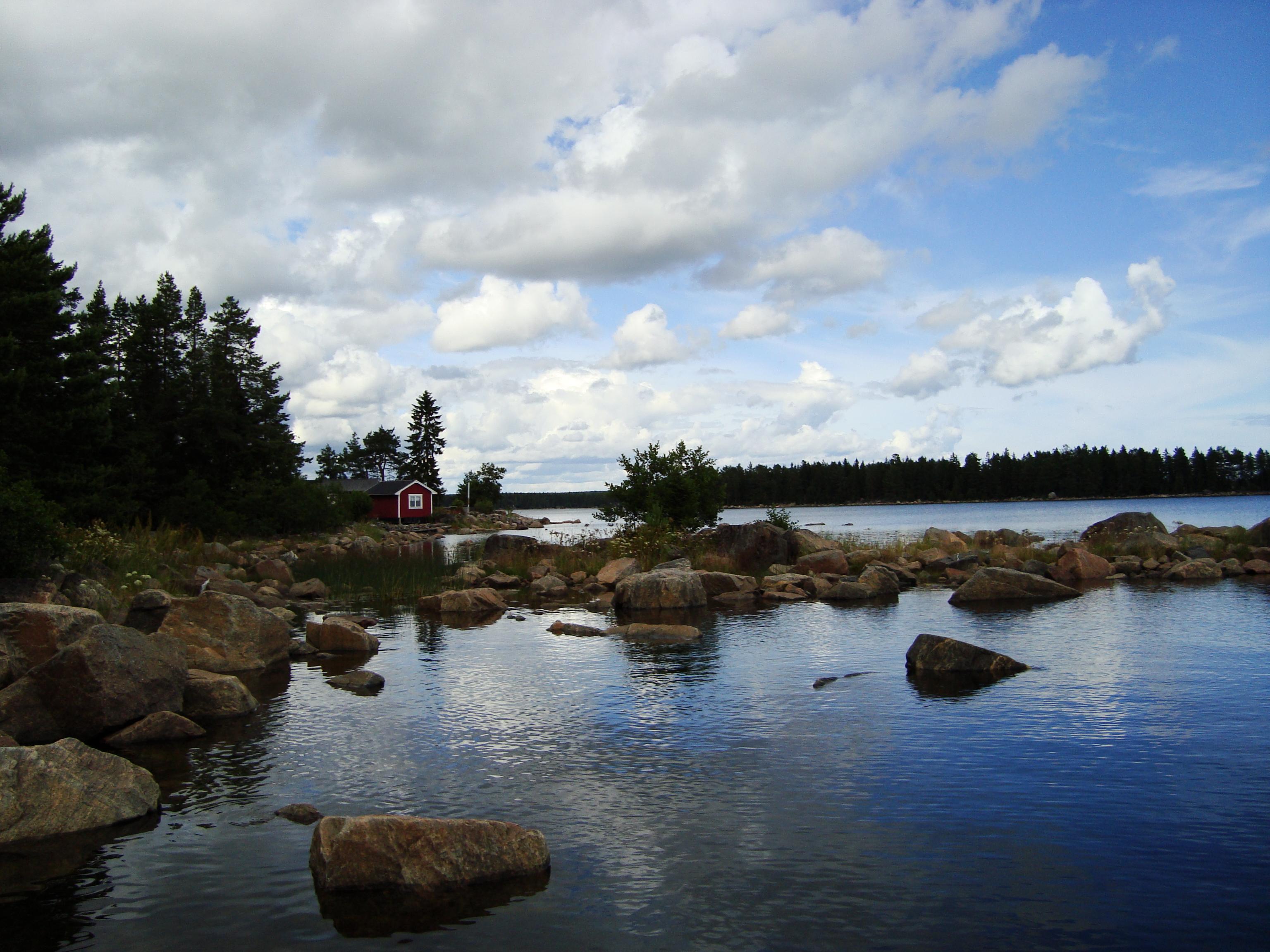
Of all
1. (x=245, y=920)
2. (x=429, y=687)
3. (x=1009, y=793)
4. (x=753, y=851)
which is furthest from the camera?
(x=429, y=687)

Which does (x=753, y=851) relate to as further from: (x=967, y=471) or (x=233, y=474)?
(x=967, y=471)

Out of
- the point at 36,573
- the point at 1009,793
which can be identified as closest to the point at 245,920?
the point at 1009,793

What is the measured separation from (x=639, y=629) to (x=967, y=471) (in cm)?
14869

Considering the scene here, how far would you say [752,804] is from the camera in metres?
8.49

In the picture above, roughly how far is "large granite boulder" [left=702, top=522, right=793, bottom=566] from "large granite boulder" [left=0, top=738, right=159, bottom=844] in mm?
24430

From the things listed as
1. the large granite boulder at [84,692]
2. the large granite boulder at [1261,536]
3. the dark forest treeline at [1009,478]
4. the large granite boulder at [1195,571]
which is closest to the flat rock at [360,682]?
the large granite boulder at [84,692]

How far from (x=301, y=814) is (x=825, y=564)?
78.8 feet

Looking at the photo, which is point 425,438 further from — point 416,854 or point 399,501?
point 416,854

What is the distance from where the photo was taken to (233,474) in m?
54.2

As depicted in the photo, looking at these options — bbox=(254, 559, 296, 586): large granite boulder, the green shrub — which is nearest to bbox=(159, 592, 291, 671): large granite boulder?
the green shrub

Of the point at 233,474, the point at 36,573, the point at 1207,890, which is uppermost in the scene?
the point at 233,474

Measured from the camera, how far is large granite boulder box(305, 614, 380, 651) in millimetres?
18062

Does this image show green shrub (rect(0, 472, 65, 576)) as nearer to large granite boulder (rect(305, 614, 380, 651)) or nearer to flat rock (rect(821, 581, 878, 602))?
large granite boulder (rect(305, 614, 380, 651))

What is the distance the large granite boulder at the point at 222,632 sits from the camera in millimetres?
15391
